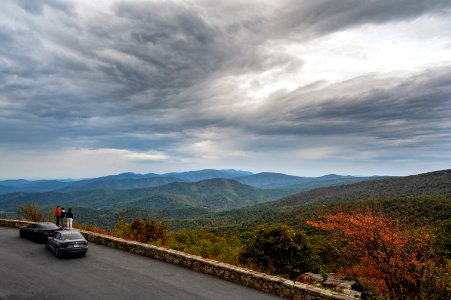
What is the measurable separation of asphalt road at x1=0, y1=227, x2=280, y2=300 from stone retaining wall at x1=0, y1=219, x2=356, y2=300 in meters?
0.34

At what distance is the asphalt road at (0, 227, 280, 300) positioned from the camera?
1112 cm

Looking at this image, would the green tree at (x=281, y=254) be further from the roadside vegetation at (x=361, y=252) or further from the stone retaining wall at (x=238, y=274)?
the stone retaining wall at (x=238, y=274)

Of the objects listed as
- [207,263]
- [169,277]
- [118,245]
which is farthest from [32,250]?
[207,263]

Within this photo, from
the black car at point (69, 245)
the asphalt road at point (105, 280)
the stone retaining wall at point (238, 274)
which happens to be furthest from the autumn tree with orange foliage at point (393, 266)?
the black car at point (69, 245)

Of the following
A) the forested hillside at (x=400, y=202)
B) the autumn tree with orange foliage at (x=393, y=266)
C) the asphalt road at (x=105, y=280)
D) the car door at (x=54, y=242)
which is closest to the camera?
the autumn tree with orange foliage at (x=393, y=266)

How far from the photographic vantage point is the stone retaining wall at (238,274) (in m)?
10.7

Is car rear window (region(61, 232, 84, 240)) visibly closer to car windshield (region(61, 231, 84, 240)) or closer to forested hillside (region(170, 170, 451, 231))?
car windshield (region(61, 231, 84, 240))

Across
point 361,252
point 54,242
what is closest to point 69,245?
point 54,242

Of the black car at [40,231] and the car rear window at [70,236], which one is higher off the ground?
the car rear window at [70,236]

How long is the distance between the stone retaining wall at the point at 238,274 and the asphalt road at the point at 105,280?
13.4 inches

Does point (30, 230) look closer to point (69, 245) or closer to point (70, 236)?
point (70, 236)

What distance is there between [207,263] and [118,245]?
296 inches

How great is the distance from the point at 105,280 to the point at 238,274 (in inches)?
225

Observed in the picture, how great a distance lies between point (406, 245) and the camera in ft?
45.9
